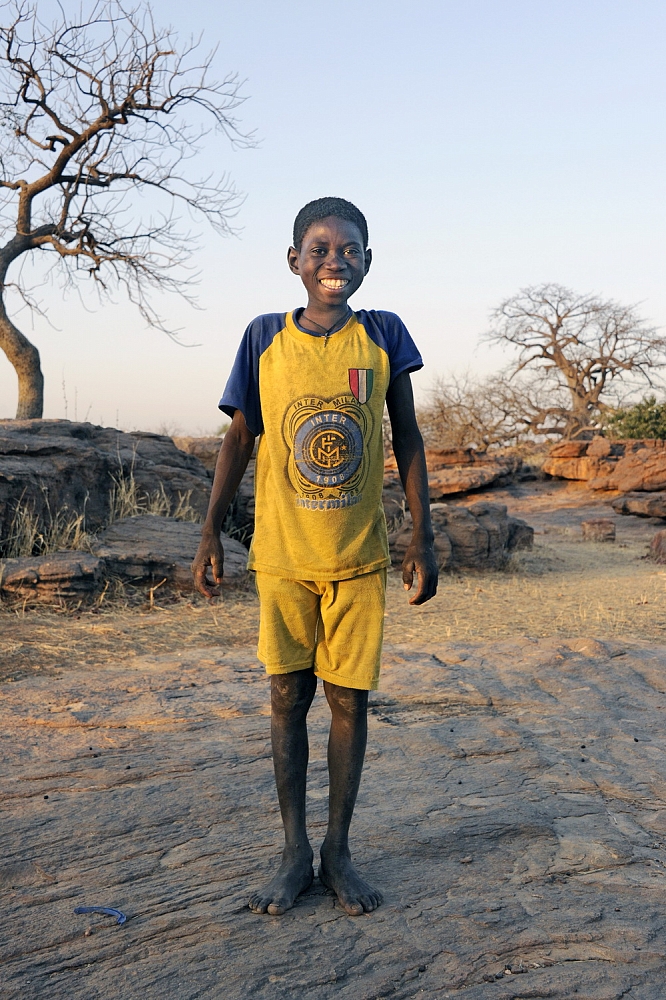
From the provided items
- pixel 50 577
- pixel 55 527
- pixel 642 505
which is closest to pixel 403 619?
pixel 50 577

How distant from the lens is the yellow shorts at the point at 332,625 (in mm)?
2205

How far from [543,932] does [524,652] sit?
2662 mm

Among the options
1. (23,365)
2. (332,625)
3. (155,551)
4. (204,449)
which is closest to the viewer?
(332,625)

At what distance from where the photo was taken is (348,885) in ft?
7.07

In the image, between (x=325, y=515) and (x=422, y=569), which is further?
(x=422, y=569)

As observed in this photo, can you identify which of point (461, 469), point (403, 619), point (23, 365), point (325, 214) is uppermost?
point (23, 365)

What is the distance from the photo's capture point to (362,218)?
237 cm

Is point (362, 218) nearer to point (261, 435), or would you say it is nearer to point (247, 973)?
point (261, 435)

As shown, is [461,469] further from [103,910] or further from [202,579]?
[103,910]

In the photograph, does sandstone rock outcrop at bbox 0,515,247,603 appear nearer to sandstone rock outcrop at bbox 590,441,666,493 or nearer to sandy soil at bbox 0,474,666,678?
sandy soil at bbox 0,474,666,678

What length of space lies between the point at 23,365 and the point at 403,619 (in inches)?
293

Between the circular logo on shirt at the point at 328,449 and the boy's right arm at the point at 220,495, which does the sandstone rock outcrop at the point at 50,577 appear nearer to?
the boy's right arm at the point at 220,495

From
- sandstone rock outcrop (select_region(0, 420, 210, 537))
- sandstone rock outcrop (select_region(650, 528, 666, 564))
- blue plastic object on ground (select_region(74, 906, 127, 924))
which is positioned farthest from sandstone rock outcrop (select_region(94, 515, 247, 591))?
sandstone rock outcrop (select_region(650, 528, 666, 564))

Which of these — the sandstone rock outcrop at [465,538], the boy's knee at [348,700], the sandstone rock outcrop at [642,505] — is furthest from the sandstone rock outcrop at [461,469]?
the boy's knee at [348,700]
